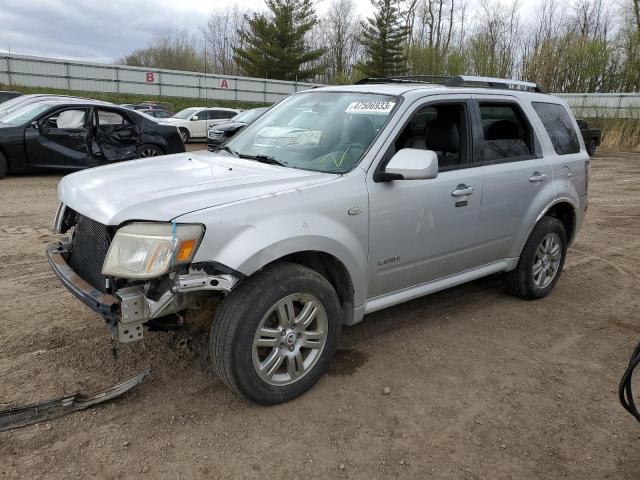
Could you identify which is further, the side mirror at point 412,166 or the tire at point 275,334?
the side mirror at point 412,166

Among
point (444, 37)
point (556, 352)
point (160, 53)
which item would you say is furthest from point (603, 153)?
point (160, 53)

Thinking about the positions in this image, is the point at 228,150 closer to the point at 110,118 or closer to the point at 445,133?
the point at 445,133

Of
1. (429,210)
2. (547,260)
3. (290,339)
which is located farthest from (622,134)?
(290,339)

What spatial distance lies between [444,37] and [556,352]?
195 feet

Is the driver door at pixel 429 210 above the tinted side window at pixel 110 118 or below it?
below

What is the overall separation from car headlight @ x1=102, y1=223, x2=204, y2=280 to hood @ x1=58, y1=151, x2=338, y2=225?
0.07 meters

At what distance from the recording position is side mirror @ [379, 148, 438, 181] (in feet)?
→ 10.5

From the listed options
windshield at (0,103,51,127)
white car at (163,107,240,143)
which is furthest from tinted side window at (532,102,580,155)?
white car at (163,107,240,143)

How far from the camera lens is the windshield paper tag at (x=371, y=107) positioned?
3.68 meters

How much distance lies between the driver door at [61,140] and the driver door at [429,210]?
8.41 m

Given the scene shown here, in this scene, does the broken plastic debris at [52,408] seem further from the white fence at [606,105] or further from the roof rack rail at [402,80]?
the white fence at [606,105]

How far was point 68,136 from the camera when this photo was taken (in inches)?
403

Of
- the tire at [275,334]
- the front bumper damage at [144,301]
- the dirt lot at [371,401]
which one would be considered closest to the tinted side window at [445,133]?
the dirt lot at [371,401]

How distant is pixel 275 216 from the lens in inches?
115
